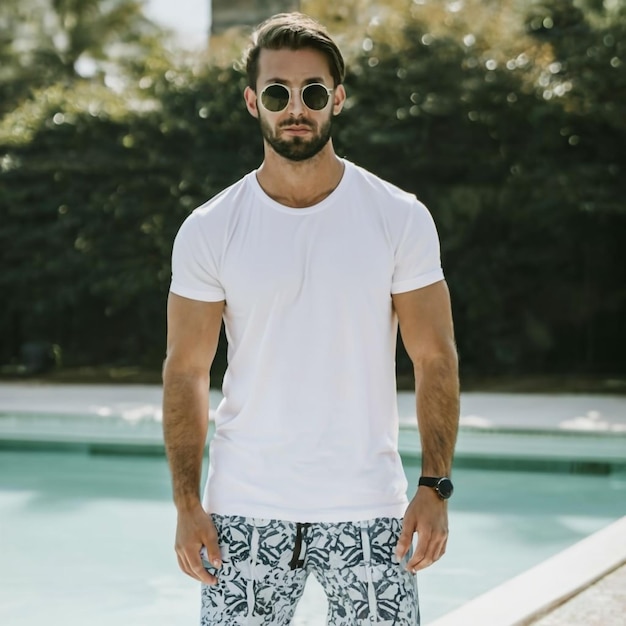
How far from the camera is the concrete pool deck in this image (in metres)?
3.52

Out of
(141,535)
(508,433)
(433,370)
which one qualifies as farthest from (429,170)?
(433,370)

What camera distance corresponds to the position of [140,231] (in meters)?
11.4

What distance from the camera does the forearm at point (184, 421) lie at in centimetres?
184

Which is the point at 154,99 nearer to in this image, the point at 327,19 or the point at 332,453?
the point at 327,19

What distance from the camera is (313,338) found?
5.81 ft

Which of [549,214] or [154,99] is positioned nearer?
[549,214]

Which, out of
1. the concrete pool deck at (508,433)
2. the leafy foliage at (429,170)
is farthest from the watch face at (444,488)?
the leafy foliage at (429,170)

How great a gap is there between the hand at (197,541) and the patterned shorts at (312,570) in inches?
0.7

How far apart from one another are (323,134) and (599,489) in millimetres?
5445

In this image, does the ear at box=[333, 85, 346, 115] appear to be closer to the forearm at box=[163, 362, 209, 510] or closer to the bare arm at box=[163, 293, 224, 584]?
the bare arm at box=[163, 293, 224, 584]

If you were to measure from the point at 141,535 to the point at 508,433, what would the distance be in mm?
2626

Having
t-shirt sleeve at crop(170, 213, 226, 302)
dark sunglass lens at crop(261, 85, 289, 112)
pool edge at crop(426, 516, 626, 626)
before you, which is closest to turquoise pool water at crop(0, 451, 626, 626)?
pool edge at crop(426, 516, 626, 626)

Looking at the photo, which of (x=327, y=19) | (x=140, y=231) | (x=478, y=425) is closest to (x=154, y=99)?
(x=140, y=231)

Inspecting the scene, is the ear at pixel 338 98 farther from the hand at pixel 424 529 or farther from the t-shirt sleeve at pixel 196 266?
the hand at pixel 424 529
